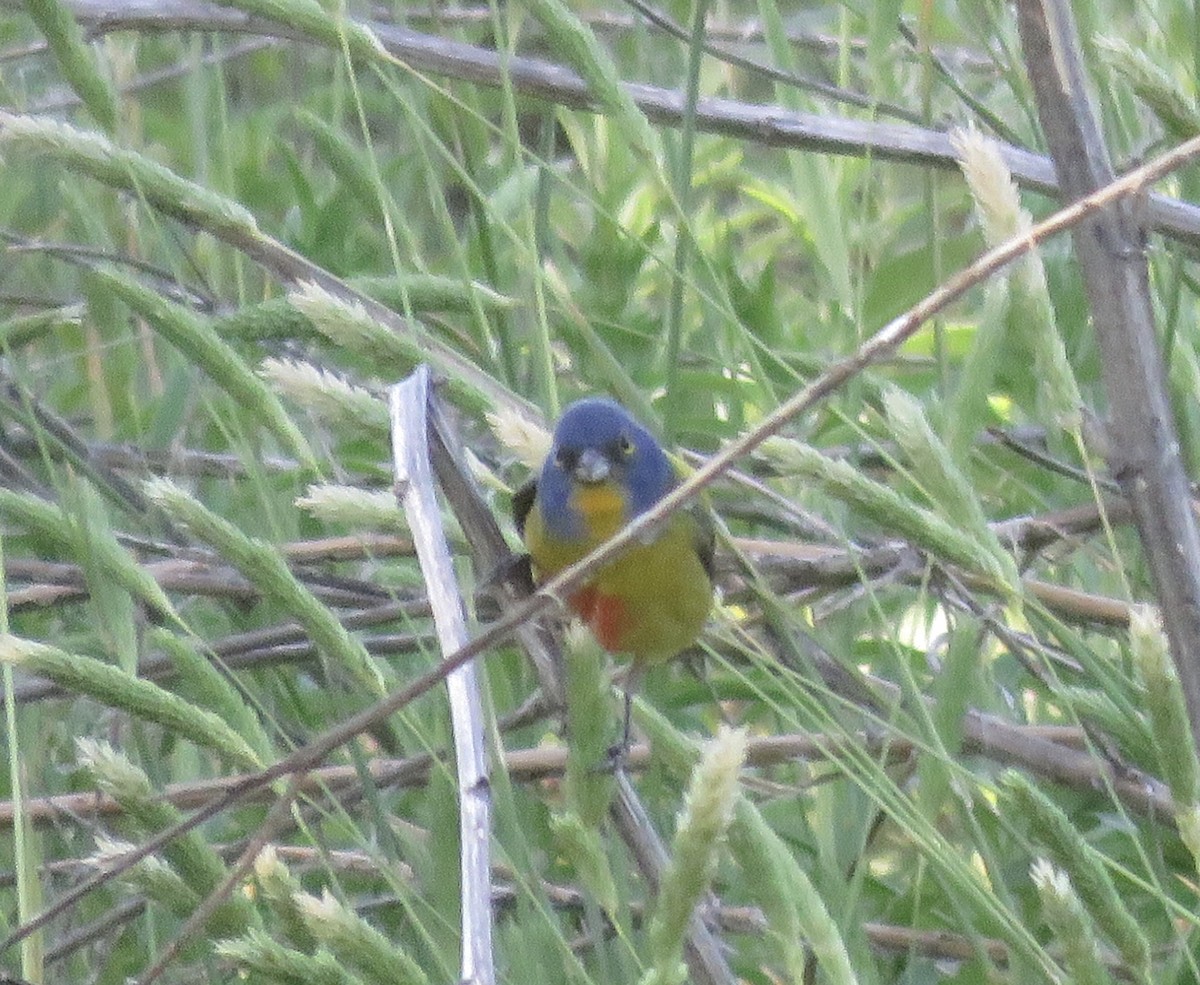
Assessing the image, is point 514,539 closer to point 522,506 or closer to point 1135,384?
point 522,506

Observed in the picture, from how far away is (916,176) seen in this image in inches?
155

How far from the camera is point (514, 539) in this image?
200 cm

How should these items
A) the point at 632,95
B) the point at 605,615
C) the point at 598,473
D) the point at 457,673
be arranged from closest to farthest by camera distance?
the point at 457,673 → the point at 632,95 → the point at 598,473 → the point at 605,615

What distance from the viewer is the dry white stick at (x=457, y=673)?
887 millimetres

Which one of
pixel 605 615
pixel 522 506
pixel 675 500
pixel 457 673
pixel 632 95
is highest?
pixel 632 95

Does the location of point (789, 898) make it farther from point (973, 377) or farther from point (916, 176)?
point (916, 176)

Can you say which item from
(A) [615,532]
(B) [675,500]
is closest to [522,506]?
(A) [615,532]

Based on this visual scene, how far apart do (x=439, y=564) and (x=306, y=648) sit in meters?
0.93

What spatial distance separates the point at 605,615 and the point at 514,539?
286 mm

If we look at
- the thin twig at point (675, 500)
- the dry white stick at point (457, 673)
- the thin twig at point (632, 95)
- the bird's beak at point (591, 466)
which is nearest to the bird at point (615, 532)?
the bird's beak at point (591, 466)

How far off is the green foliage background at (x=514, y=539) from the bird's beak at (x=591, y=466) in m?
0.11

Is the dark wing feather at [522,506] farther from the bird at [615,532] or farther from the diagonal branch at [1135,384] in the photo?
the diagonal branch at [1135,384]

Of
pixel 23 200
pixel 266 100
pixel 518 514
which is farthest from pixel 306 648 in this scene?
pixel 266 100

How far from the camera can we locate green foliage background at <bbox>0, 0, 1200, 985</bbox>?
1.15 m
